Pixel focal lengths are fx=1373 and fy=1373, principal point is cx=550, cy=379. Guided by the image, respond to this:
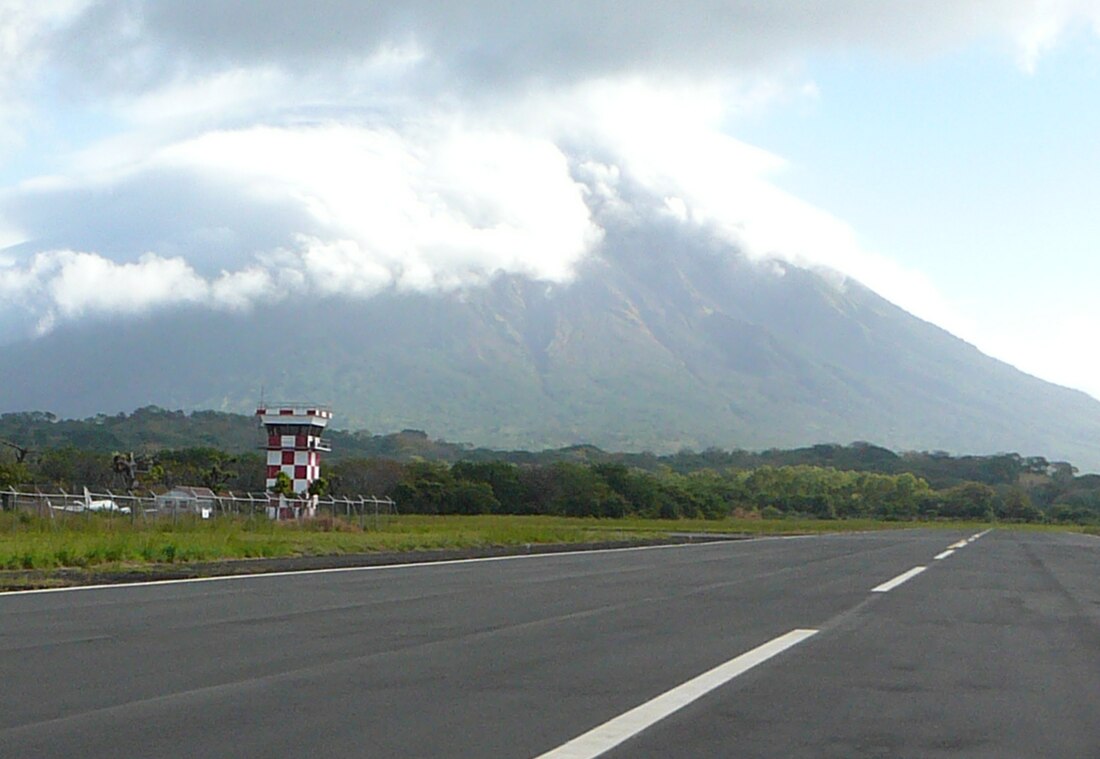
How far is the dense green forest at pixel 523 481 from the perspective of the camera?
88250mm

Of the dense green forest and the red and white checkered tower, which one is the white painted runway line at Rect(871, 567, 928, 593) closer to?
the red and white checkered tower

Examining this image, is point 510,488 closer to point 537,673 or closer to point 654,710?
point 537,673

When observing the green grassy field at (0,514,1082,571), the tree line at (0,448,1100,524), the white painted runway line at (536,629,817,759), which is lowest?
the white painted runway line at (536,629,817,759)

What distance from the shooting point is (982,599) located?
46.6 ft

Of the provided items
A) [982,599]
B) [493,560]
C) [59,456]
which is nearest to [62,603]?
[982,599]

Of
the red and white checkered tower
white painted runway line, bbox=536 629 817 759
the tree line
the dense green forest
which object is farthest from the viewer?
the dense green forest

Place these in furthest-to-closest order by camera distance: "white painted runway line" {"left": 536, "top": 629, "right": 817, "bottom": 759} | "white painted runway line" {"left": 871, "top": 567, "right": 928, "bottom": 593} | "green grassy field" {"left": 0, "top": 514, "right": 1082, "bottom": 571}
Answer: "green grassy field" {"left": 0, "top": 514, "right": 1082, "bottom": 571}, "white painted runway line" {"left": 871, "top": 567, "right": 928, "bottom": 593}, "white painted runway line" {"left": 536, "top": 629, "right": 817, "bottom": 759}

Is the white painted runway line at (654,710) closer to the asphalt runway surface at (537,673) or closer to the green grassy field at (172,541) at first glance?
the asphalt runway surface at (537,673)

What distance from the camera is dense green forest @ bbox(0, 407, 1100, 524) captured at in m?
88.2

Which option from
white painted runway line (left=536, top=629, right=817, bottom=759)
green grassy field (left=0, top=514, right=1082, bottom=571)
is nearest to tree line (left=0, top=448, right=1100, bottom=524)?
green grassy field (left=0, top=514, right=1082, bottom=571)

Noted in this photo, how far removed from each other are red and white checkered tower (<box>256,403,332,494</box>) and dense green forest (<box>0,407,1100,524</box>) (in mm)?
5680

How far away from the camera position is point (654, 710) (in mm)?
6289

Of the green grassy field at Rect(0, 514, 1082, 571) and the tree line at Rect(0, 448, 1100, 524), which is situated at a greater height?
the tree line at Rect(0, 448, 1100, 524)

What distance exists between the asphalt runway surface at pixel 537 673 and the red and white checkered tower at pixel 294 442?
167 ft
